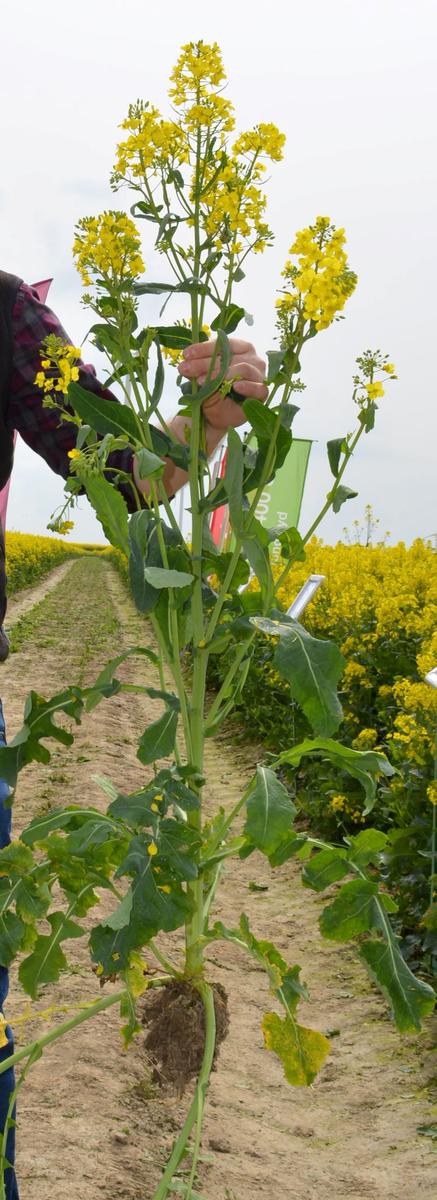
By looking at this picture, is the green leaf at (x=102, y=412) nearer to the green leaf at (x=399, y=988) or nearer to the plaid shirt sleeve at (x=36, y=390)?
the plaid shirt sleeve at (x=36, y=390)

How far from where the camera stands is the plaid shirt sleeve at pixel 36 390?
1928 millimetres

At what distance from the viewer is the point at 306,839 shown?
5.74ft

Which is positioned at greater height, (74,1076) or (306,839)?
(306,839)

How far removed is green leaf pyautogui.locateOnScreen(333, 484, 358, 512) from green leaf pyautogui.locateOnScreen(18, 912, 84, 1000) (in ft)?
2.77

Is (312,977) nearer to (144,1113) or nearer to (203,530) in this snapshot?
(144,1113)

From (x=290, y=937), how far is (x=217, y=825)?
2.70 metres

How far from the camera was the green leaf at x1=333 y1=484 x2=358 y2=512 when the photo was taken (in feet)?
5.52

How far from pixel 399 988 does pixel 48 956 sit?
0.60m

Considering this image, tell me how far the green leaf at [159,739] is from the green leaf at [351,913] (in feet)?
1.26

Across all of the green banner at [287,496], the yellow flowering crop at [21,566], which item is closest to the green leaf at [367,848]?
the green banner at [287,496]

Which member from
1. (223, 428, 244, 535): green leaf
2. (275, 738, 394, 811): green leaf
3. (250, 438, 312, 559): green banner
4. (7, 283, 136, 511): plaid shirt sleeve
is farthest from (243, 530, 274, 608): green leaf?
(250, 438, 312, 559): green banner

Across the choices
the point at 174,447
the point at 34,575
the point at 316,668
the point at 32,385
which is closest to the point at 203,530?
the point at 174,447

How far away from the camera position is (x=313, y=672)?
1.50 meters

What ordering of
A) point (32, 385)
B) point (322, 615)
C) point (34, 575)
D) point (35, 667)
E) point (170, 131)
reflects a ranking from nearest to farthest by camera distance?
point (170, 131) → point (32, 385) → point (322, 615) → point (35, 667) → point (34, 575)
